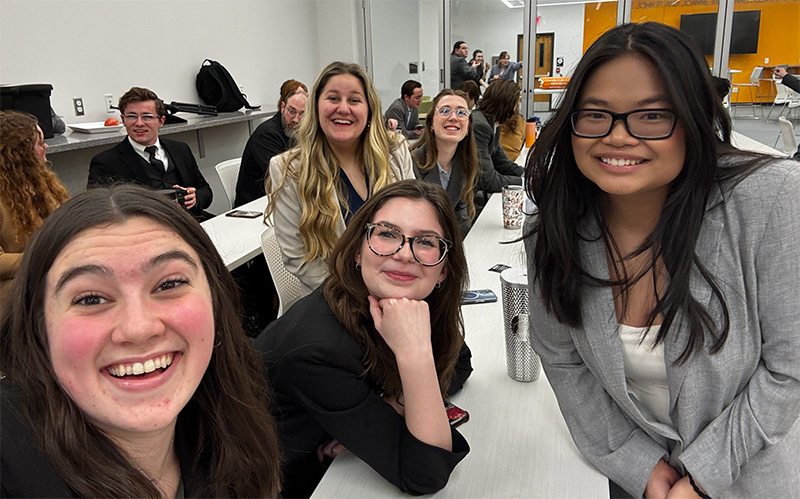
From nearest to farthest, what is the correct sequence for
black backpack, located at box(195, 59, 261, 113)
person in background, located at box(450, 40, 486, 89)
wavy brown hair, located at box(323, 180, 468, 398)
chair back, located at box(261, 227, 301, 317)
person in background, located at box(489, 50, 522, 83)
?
wavy brown hair, located at box(323, 180, 468, 398), chair back, located at box(261, 227, 301, 317), black backpack, located at box(195, 59, 261, 113), person in background, located at box(489, 50, 522, 83), person in background, located at box(450, 40, 486, 89)

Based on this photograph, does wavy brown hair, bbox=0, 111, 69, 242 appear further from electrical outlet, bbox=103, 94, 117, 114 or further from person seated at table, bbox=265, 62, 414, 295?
electrical outlet, bbox=103, 94, 117, 114

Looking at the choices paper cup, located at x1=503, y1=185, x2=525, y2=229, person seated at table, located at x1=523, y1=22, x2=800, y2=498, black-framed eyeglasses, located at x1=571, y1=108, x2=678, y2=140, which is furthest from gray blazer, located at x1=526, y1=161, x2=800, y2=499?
paper cup, located at x1=503, y1=185, x2=525, y2=229

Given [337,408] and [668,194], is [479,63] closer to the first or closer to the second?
[668,194]

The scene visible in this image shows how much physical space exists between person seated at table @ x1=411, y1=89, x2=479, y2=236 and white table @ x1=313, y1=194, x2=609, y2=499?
1.60 metres

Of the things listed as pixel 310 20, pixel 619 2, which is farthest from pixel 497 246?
pixel 310 20

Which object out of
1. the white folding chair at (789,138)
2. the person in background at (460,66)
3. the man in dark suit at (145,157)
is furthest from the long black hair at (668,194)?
the person in background at (460,66)

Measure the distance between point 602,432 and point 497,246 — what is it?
157 centimetres

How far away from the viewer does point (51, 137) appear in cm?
358

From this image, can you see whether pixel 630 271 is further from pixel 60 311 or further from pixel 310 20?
pixel 310 20

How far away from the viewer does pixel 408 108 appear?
6.79 m

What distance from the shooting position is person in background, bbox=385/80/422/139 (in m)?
6.65

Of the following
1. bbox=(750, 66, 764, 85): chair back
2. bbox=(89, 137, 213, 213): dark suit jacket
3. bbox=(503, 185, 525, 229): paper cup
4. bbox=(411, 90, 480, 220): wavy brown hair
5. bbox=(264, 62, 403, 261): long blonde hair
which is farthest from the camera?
bbox=(750, 66, 764, 85): chair back

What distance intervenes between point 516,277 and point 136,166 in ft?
10.2

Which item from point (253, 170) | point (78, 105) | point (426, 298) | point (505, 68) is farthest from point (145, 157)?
point (505, 68)
